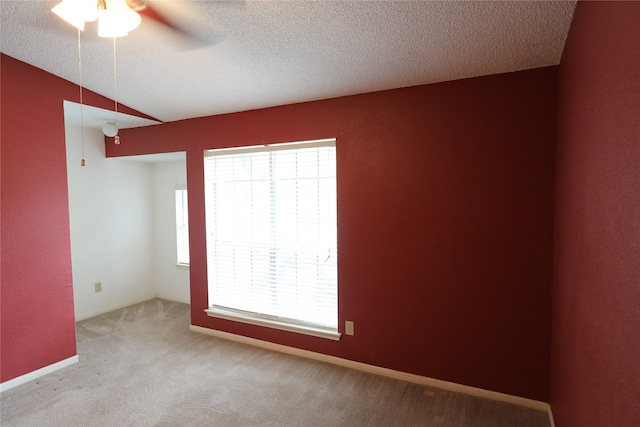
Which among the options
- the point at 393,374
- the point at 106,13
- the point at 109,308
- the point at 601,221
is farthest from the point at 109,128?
the point at 601,221

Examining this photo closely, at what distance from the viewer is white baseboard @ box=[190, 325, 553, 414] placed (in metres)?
2.30

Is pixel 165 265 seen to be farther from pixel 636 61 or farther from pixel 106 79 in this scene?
pixel 636 61

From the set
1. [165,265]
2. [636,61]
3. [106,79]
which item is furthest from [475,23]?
[165,265]

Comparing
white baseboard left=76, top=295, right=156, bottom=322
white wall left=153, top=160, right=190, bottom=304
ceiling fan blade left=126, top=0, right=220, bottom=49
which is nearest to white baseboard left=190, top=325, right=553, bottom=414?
white wall left=153, top=160, right=190, bottom=304

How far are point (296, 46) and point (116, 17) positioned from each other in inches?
38.5

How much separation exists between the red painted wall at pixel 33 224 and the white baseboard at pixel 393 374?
52.5 inches

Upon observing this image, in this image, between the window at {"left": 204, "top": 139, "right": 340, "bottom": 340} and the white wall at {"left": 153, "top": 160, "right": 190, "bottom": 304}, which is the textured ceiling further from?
the white wall at {"left": 153, "top": 160, "right": 190, "bottom": 304}

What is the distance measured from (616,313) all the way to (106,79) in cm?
351

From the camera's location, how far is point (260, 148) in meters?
3.23

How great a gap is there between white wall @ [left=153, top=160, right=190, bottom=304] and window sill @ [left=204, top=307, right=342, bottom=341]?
4.11 ft

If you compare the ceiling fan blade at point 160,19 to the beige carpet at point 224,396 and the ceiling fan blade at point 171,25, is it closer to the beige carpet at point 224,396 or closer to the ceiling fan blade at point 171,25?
the ceiling fan blade at point 171,25

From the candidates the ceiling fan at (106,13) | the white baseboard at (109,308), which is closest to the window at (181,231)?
the white baseboard at (109,308)

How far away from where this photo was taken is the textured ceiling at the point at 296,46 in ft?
5.82

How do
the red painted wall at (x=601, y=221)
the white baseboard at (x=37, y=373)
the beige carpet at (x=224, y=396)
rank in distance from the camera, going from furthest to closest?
the white baseboard at (x=37, y=373) → the beige carpet at (x=224, y=396) → the red painted wall at (x=601, y=221)
